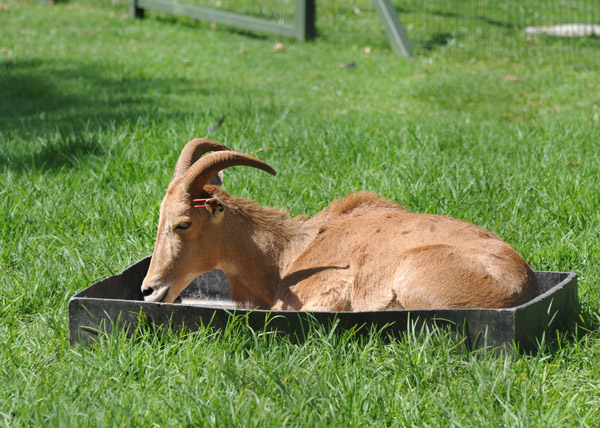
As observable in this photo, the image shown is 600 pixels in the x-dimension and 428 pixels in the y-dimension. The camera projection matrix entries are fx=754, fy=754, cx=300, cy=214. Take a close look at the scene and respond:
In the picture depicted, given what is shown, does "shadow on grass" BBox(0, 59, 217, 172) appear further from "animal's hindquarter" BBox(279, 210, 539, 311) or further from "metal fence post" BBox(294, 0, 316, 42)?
"animal's hindquarter" BBox(279, 210, 539, 311)

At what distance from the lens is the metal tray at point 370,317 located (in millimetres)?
3576

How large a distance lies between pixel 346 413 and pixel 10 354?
1811 mm

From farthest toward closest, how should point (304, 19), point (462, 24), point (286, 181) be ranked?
point (462, 24) < point (304, 19) < point (286, 181)

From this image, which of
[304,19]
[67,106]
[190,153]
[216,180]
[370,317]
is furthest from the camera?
[304,19]

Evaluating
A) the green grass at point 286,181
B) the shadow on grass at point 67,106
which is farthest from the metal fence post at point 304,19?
the shadow on grass at point 67,106

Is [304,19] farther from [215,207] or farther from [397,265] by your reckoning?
[397,265]

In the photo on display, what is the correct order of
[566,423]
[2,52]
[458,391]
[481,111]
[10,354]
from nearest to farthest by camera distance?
1. [566,423]
2. [458,391]
3. [10,354]
4. [481,111]
5. [2,52]

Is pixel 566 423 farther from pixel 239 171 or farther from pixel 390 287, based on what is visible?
pixel 239 171

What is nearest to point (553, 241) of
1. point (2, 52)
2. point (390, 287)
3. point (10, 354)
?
point (390, 287)

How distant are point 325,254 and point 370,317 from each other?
2.64 feet

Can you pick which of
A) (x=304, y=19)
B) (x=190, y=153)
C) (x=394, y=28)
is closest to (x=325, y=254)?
(x=190, y=153)

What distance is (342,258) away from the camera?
440cm

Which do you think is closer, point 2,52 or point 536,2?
point 2,52

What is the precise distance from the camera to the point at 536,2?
14.8 metres
